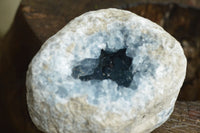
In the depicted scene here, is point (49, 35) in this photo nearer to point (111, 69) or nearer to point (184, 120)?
point (111, 69)

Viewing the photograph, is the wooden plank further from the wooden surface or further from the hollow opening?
the hollow opening

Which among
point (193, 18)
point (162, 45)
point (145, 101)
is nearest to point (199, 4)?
point (193, 18)

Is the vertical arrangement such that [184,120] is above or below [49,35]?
below

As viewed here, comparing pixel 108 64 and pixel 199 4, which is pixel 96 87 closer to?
pixel 108 64

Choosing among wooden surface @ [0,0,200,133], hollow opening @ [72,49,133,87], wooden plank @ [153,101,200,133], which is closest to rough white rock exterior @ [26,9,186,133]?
hollow opening @ [72,49,133,87]

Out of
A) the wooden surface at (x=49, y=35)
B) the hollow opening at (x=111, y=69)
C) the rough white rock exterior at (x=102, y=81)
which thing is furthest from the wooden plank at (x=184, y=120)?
the hollow opening at (x=111, y=69)

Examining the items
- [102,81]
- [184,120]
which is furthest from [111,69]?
[184,120]
